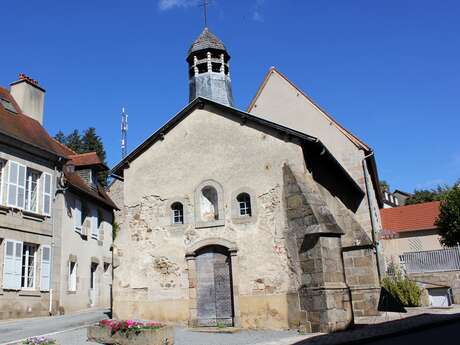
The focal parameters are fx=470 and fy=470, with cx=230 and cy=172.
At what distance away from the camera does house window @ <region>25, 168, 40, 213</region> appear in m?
17.5

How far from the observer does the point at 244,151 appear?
1359cm

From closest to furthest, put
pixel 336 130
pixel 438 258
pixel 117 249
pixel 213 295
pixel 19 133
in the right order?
1. pixel 213 295
2. pixel 117 249
3. pixel 19 133
4. pixel 336 130
5. pixel 438 258

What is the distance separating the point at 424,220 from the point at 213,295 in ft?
94.5

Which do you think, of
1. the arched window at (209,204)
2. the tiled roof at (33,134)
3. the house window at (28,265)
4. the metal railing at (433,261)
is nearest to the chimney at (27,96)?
the tiled roof at (33,134)

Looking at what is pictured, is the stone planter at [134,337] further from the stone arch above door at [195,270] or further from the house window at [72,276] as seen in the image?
the house window at [72,276]

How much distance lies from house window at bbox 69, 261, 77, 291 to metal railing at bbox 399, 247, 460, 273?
15.8m

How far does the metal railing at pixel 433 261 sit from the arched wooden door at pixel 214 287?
45.4 ft

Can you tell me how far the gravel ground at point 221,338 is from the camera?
9932mm

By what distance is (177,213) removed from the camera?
1415 centimetres

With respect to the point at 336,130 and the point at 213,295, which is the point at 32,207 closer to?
the point at 213,295

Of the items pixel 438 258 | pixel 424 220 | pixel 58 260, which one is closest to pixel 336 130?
pixel 438 258

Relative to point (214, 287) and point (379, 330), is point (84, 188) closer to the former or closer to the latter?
Answer: point (214, 287)

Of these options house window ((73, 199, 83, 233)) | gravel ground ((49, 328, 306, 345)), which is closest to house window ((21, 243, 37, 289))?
house window ((73, 199, 83, 233))

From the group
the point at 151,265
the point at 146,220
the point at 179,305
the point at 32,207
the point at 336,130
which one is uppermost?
the point at 336,130
